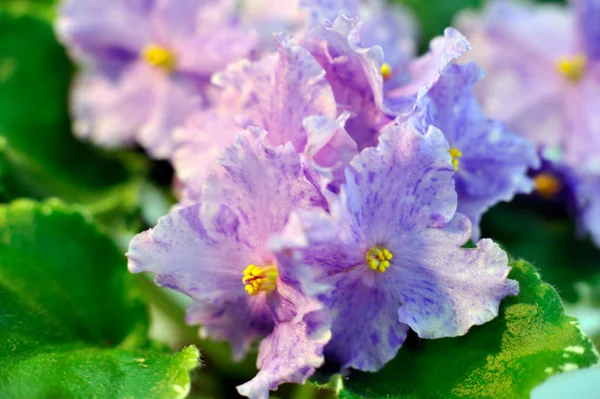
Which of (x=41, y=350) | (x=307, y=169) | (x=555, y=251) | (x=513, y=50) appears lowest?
(x=41, y=350)

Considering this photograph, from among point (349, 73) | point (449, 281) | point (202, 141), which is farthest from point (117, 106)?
point (449, 281)

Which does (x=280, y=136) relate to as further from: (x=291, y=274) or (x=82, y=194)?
(x=82, y=194)

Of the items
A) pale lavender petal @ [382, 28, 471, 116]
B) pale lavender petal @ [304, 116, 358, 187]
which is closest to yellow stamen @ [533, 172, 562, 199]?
pale lavender petal @ [382, 28, 471, 116]

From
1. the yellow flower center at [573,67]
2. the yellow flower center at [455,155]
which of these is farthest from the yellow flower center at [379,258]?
the yellow flower center at [573,67]

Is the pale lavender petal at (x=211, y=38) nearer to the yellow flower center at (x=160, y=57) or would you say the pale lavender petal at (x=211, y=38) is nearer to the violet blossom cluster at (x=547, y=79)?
the yellow flower center at (x=160, y=57)

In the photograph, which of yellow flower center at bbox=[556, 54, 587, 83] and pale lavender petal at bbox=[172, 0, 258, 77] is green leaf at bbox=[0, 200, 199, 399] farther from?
yellow flower center at bbox=[556, 54, 587, 83]

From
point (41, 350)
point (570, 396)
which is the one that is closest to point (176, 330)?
point (41, 350)

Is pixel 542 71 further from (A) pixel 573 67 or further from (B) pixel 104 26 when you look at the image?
(B) pixel 104 26
